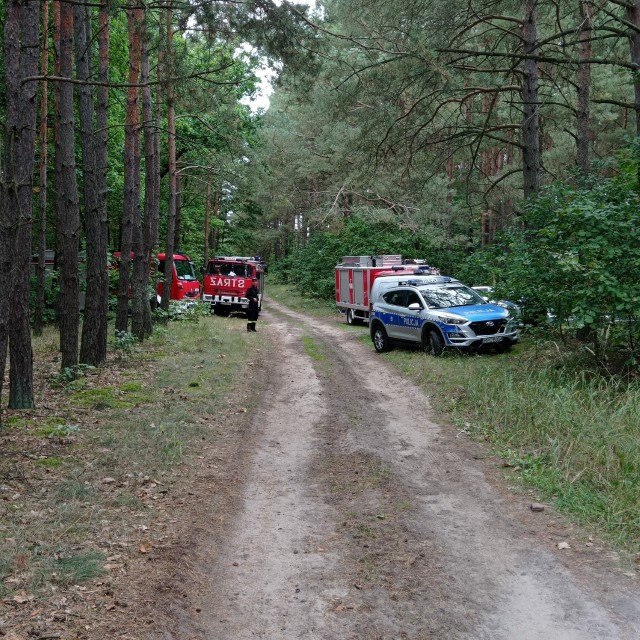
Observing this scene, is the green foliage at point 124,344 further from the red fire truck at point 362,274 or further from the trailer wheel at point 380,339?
the red fire truck at point 362,274

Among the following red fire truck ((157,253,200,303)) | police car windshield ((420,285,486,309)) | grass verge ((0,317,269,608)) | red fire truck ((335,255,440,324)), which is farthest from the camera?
red fire truck ((157,253,200,303))

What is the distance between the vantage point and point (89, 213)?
13211 millimetres

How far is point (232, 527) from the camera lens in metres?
5.93

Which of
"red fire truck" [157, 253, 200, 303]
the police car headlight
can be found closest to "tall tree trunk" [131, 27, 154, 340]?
the police car headlight

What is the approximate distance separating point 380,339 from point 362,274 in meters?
7.77

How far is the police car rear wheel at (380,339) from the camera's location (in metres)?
18.0

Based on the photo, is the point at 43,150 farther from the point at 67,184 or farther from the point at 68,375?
the point at 68,375

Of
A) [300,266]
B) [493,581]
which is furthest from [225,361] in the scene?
[300,266]

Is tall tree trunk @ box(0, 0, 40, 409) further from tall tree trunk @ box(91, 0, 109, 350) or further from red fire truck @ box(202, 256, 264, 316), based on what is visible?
red fire truck @ box(202, 256, 264, 316)

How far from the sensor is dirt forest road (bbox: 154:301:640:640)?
4.24 meters

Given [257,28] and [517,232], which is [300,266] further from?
[257,28]

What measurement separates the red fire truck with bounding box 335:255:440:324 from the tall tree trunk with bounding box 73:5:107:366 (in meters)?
12.4

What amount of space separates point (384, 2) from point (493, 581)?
479 inches

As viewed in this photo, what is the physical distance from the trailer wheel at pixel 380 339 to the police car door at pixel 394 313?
21 centimetres
